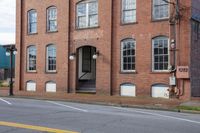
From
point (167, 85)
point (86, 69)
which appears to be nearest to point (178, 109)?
point (167, 85)

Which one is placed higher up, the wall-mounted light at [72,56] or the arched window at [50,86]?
the wall-mounted light at [72,56]

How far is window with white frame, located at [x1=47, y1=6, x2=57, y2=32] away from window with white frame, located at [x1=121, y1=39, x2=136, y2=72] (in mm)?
6840

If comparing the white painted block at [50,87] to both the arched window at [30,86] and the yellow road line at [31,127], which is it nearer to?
the arched window at [30,86]

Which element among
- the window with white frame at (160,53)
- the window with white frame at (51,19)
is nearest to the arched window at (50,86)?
the window with white frame at (51,19)

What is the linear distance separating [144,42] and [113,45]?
257 centimetres

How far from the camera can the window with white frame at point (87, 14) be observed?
29.0m

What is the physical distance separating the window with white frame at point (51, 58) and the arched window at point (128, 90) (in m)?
6.66

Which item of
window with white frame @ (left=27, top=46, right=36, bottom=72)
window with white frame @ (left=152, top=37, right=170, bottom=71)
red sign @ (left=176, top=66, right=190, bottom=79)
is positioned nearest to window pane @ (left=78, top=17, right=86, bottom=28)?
window with white frame @ (left=27, top=46, right=36, bottom=72)

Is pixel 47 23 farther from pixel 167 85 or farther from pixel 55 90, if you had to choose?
pixel 167 85

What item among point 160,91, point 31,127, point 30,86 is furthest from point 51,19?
point 31,127

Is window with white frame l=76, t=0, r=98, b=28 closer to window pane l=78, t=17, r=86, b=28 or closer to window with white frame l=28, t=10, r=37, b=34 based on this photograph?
window pane l=78, t=17, r=86, b=28

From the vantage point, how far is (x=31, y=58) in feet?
110

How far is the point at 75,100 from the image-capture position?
2345 cm

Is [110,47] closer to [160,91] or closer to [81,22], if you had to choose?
[81,22]
